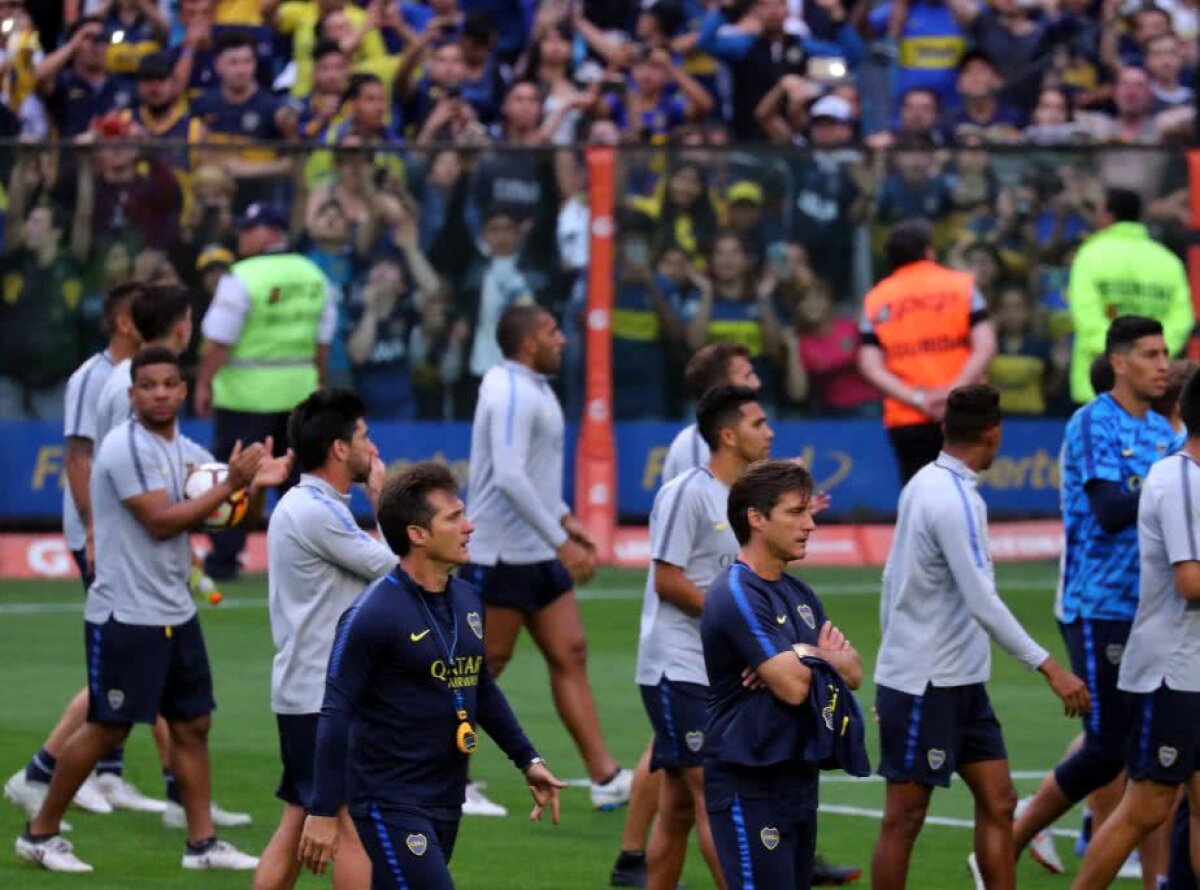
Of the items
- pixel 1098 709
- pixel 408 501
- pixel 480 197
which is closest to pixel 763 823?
pixel 408 501

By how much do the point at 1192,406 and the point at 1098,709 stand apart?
1.55 m

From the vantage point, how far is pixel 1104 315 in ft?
55.4

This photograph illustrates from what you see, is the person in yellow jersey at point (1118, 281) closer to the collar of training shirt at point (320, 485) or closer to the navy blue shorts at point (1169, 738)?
the navy blue shorts at point (1169, 738)

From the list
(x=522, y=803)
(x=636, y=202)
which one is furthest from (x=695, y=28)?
(x=522, y=803)

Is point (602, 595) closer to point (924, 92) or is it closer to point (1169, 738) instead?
point (924, 92)

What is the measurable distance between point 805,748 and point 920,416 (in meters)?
8.57

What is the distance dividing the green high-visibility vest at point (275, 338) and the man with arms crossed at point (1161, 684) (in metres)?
8.91

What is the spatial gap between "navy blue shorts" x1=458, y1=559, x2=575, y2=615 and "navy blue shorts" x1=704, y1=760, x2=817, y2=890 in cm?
440

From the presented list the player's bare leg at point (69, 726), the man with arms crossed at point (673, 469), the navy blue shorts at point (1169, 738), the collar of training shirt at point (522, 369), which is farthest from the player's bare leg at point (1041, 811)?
the player's bare leg at point (69, 726)

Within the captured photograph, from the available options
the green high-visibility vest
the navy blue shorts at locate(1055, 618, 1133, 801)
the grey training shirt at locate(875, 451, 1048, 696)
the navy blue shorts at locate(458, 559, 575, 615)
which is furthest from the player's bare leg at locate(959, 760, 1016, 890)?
the green high-visibility vest

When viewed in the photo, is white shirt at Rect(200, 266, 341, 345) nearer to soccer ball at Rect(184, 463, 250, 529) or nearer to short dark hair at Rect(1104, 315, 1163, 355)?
soccer ball at Rect(184, 463, 250, 529)

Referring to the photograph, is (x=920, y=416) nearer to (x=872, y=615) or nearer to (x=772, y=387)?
(x=872, y=615)

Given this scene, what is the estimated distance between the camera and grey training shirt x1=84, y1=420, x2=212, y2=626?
10.8 metres

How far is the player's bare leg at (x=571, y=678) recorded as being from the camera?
12297 millimetres
